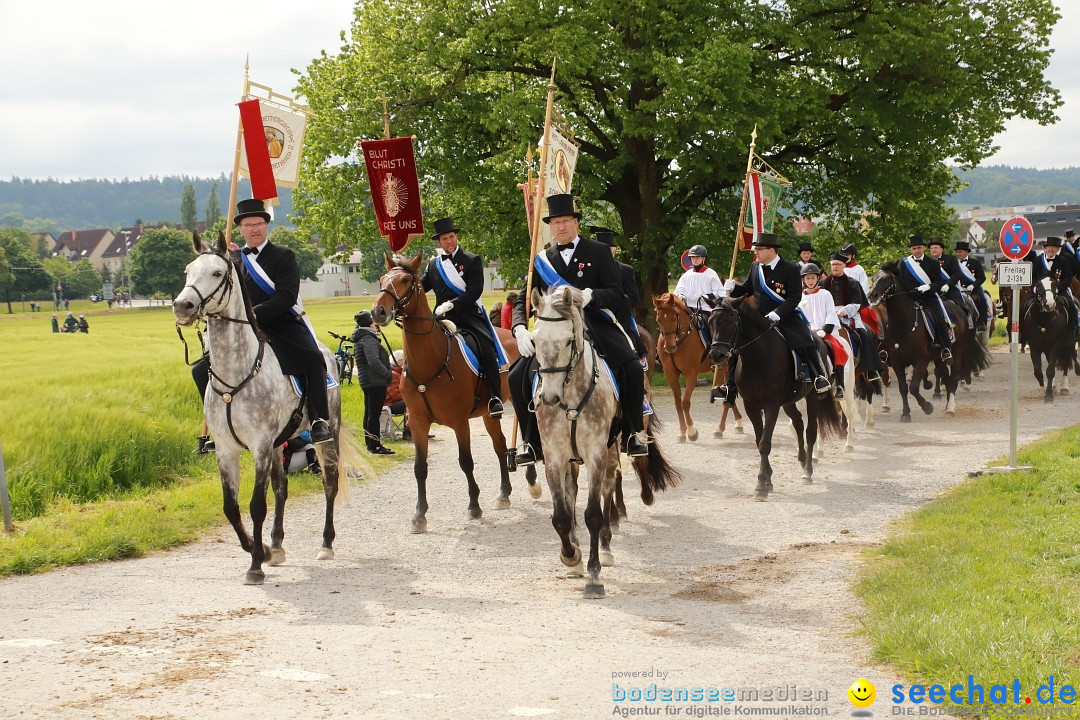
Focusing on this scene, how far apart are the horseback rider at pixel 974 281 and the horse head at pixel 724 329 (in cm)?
1119

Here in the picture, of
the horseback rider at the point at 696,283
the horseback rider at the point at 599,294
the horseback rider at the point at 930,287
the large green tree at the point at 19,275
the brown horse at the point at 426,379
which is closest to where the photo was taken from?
the horseback rider at the point at 599,294

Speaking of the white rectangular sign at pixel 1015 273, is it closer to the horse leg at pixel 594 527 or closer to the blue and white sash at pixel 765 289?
the blue and white sash at pixel 765 289

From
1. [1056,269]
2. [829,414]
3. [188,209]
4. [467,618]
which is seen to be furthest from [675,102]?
[188,209]

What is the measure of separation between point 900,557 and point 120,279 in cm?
17627

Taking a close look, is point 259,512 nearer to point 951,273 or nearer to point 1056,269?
point 951,273

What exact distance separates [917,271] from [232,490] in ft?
48.8

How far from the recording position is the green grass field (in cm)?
621

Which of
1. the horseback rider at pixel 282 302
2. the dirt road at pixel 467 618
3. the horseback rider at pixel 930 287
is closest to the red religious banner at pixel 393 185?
the dirt road at pixel 467 618

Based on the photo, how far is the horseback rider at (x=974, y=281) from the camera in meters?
23.5

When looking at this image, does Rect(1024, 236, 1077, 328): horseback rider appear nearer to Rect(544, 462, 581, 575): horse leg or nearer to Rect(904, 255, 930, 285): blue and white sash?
Rect(904, 255, 930, 285): blue and white sash

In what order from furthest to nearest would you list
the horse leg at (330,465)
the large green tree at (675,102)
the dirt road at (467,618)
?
the large green tree at (675,102), the horse leg at (330,465), the dirt road at (467,618)

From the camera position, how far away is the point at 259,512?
967cm

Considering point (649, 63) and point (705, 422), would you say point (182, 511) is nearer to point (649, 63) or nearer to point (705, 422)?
point (705, 422)

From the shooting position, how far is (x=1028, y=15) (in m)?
27.6
